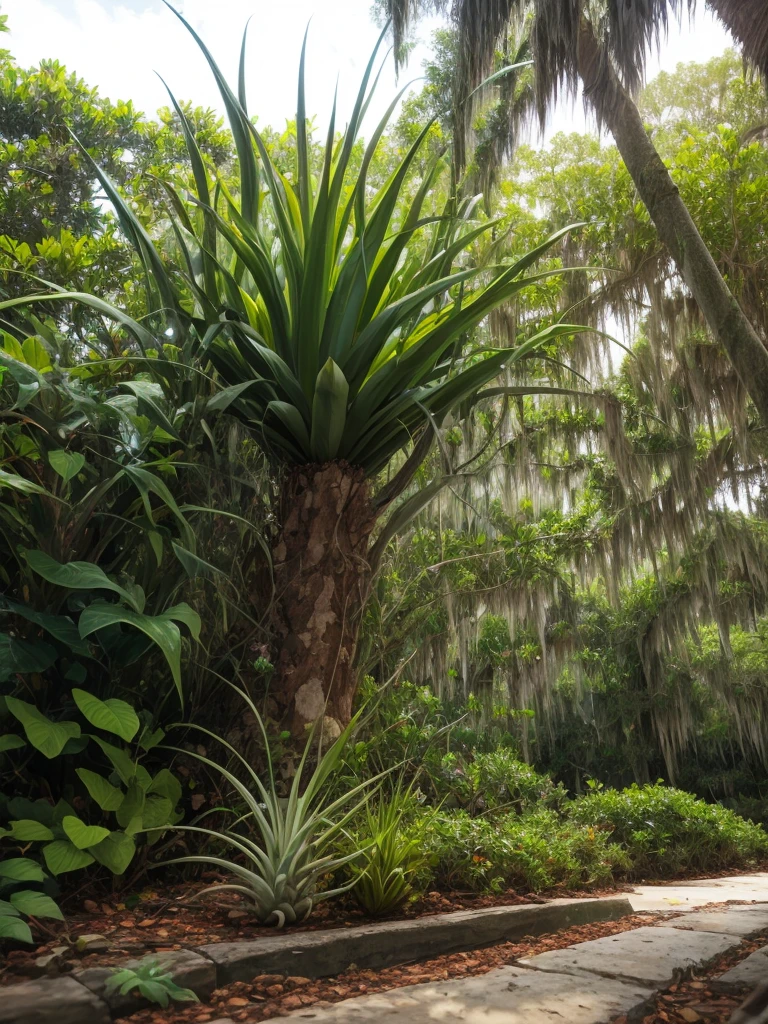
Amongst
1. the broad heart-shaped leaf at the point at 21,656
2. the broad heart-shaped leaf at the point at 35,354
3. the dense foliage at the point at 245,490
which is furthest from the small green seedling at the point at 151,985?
the broad heart-shaped leaf at the point at 35,354

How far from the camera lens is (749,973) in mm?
2121

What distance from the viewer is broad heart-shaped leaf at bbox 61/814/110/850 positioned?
1.94m

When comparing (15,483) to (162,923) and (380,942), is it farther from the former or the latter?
(380,942)

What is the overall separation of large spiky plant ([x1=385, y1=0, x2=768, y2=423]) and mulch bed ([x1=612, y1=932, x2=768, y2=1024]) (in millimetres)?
2905

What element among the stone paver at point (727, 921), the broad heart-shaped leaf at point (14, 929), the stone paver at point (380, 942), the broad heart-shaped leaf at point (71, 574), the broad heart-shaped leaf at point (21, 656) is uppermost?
the broad heart-shaped leaf at point (71, 574)

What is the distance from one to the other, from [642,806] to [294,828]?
4428 millimetres

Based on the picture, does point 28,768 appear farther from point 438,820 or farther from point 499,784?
point 499,784

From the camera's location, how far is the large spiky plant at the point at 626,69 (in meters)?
4.21

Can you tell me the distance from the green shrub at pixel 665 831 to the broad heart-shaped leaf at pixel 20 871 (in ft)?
A: 12.6

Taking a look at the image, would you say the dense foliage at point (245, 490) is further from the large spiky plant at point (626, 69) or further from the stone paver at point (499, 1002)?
the large spiky plant at point (626, 69)

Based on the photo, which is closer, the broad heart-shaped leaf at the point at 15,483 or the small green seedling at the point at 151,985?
the small green seedling at the point at 151,985

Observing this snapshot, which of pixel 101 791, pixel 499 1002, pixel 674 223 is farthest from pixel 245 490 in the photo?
pixel 674 223

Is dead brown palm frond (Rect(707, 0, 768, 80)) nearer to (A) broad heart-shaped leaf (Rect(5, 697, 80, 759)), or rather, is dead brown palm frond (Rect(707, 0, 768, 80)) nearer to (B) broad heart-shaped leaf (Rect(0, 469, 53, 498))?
(B) broad heart-shaped leaf (Rect(0, 469, 53, 498))

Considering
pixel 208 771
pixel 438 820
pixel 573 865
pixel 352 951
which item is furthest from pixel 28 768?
pixel 573 865
